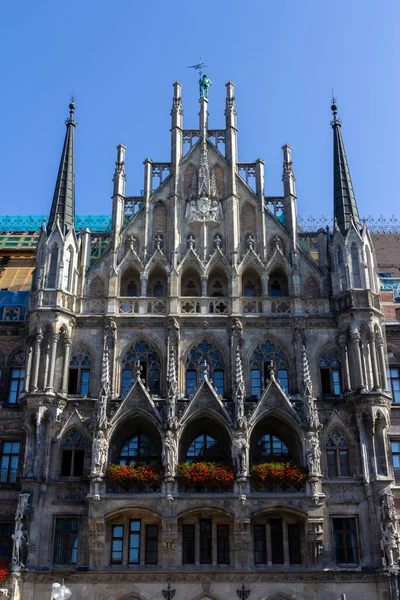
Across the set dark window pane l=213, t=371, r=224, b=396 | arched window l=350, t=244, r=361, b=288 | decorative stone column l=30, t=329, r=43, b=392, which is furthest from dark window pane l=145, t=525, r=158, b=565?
arched window l=350, t=244, r=361, b=288

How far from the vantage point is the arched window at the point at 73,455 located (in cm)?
2698

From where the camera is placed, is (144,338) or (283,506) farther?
(144,338)

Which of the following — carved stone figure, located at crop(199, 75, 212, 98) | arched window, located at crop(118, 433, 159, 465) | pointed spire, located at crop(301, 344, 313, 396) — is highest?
carved stone figure, located at crop(199, 75, 212, 98)

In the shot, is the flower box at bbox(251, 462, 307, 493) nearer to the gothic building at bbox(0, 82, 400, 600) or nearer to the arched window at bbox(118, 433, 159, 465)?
the gothic building at bbox(0, 82, 400, 600)

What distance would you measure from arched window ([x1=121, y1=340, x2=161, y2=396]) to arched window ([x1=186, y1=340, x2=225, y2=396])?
3.99 ft

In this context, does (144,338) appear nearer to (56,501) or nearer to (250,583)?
(56,501)

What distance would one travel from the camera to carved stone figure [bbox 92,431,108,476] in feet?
84.8

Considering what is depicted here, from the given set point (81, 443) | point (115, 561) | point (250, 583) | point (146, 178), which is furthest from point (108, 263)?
point (250, 583)

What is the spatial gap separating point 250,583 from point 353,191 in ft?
55.5

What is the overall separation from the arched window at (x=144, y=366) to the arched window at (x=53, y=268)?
4.10 meters

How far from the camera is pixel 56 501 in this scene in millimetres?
26156

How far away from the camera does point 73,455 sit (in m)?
27.2

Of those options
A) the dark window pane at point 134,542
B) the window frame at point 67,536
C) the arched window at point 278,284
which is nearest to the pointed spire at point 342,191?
the arched window at point 278,284

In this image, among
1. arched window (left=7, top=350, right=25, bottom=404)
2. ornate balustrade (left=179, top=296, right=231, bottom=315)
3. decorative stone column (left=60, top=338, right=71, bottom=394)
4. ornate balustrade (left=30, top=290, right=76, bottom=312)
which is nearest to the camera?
decorative stone column (left=60, top=338, right=71, bottom=394)
